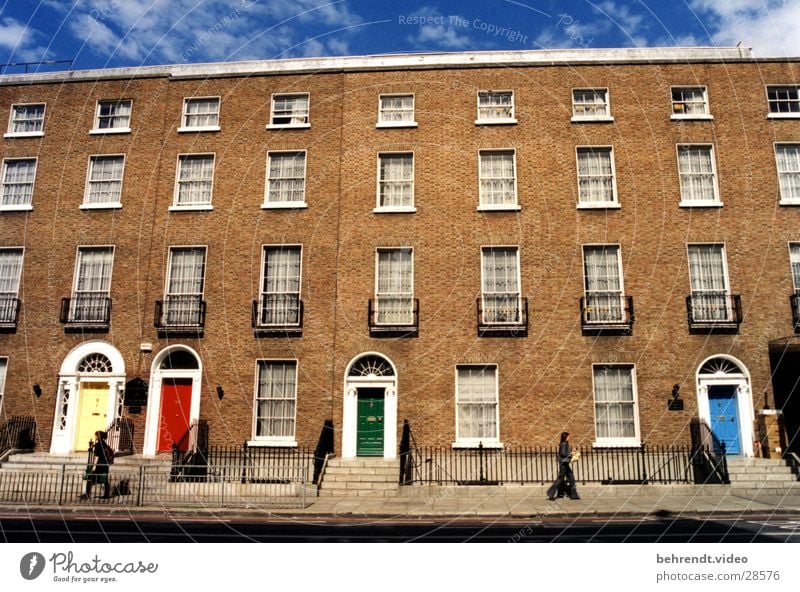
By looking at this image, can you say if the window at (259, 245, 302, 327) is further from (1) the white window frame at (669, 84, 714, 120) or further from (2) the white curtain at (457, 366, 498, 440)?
(1) the white window frame at (669, 84, 714, 120)

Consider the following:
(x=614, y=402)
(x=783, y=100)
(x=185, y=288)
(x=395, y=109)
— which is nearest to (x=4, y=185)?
(x=185, y=288)

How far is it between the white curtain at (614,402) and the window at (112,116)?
21528mm

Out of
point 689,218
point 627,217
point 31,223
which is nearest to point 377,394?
point 627,217

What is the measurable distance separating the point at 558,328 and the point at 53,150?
21764 mm

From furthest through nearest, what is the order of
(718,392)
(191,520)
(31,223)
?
(31,223)
(718,392)
(191,520)

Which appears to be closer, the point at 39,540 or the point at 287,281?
the point at 39,540

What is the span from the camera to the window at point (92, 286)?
23047 mm

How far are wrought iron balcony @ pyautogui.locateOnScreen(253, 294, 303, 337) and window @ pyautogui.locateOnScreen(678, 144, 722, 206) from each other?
15.2 meters

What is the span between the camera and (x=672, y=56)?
23.3m

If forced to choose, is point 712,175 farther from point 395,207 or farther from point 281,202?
point 281,202

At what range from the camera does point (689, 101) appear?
23.2m

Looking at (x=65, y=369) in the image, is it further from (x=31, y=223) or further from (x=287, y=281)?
(x=287, y=281)

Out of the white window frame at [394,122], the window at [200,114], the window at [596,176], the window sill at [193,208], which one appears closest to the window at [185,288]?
the window sill at [193,208]

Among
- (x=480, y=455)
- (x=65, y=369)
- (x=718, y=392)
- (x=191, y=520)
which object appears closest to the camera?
(x=191, y=520)
